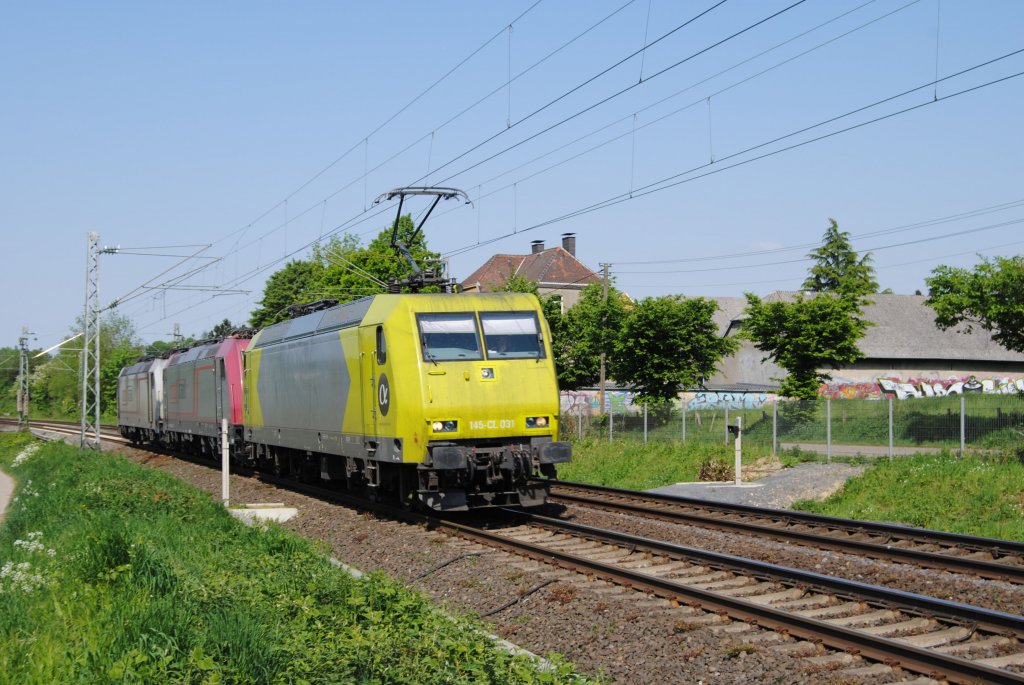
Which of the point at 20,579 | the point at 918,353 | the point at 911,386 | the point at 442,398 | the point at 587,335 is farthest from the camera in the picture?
the point at 918,353

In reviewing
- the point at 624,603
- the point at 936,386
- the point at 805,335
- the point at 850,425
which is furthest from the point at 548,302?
the point at 936,386

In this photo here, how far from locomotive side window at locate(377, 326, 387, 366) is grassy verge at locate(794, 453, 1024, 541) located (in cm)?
829

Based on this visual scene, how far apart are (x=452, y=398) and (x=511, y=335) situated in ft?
5.01

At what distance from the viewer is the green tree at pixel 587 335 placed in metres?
42.4

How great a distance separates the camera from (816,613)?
30.6 feet

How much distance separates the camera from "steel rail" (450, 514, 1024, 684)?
7.17 metres

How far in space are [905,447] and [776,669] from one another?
65.0ft

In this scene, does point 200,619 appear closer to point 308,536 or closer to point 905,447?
point 308,536

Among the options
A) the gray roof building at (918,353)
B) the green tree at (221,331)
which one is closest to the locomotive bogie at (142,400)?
the green tree at (221,331)

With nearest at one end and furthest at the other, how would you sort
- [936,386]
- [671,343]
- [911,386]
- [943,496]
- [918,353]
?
[943,496] → [671,343] → [911,386] → [936,386] → [918,353]

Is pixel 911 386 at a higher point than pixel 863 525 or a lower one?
higher

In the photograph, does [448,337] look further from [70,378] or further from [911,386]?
[70,378]

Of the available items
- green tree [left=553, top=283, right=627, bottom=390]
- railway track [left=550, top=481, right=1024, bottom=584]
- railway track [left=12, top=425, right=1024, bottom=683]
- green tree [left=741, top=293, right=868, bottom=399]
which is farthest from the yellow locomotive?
green tree [left=741, top=293, right=868, bottom=399]

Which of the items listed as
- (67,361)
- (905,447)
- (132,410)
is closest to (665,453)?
(905,447)
